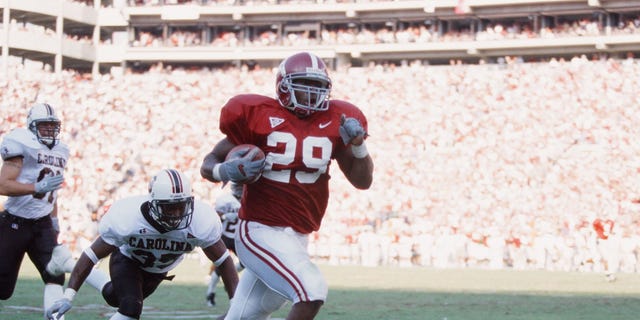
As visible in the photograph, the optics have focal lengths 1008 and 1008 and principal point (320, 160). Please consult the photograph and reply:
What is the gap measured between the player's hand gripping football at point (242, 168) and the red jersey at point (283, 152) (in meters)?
0.30

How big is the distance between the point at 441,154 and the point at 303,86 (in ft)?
67.6

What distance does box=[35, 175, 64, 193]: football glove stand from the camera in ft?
25.7

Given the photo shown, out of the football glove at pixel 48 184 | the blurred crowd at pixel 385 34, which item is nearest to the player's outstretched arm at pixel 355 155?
the football glove at pixel 48 184

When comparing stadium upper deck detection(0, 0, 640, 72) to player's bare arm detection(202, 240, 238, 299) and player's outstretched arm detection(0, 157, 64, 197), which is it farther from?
player's bare arm detection(202, 240, 238, 299)

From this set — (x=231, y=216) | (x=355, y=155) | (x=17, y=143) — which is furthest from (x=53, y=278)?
(x=231, y=216)

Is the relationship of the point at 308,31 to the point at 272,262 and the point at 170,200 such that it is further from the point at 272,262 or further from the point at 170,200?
the point at 272,262

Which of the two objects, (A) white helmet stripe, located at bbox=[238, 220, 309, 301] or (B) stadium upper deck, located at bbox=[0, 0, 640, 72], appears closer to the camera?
(A) white helmet stripe, located at bbox=[238, 220, 309, 301]

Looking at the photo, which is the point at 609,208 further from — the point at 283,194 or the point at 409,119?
the point at 283,194

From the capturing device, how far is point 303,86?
5594mm

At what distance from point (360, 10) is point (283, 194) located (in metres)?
32.4

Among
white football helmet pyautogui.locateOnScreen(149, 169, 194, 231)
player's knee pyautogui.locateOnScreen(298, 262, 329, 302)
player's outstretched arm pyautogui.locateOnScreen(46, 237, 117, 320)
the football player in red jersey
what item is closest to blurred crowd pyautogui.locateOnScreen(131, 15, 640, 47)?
white football helmet pyautogui.locateOnScreen(149, 169, 194, 231)

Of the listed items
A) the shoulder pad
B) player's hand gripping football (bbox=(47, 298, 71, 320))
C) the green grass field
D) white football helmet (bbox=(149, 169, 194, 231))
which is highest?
the shoulder pad

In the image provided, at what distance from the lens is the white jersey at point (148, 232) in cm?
648

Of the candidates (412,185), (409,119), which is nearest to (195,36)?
(409,119)
